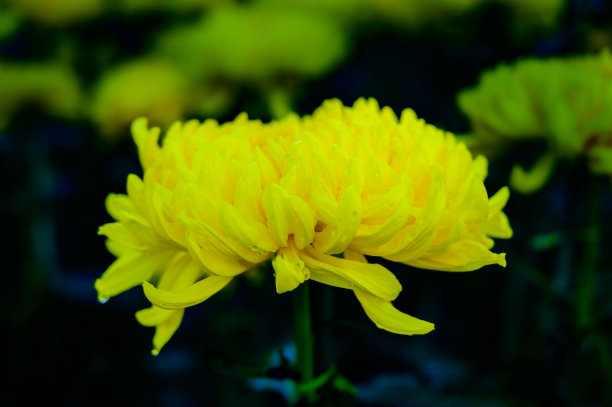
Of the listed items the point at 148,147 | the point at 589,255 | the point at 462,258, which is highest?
the point at 148,147

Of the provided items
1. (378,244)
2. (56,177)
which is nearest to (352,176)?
(378,244)

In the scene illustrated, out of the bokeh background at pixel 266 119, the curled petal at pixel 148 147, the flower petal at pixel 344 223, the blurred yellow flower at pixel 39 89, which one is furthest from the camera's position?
the blurred yellow flower at pixel 39 89

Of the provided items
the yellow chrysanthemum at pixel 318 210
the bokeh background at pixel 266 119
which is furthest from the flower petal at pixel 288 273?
the bokeh background at pixel 266 119

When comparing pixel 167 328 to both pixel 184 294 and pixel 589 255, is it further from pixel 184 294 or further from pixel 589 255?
pixel 589 255

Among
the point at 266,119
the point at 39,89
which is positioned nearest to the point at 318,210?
the point at 266,119

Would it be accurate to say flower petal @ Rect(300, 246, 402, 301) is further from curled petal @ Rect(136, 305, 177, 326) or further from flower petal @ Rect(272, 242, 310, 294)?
curled petal @ Rect(136, 305, 177, 326)

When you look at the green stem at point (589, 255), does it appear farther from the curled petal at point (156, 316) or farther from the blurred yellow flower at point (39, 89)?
the blurred yellow flower at point (39, 89)
